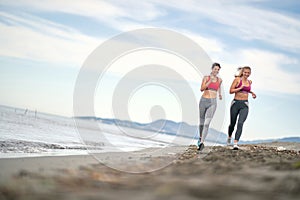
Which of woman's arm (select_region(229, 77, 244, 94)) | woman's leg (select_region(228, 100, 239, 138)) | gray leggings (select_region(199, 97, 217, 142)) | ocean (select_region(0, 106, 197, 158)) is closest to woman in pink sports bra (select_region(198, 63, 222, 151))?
gray leggings (select_region(199, 97, 217, 142))

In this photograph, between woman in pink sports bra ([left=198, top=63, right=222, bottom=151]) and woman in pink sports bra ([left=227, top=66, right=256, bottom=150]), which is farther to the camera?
woman in pink sports bra ([left=227, top=66, right=256, bottom=150])

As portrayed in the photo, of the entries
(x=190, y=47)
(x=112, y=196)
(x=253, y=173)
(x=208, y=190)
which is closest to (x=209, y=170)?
(x=253, y=173)

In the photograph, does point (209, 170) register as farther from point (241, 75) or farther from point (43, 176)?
point (241, 75)

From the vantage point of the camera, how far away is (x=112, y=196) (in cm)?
372

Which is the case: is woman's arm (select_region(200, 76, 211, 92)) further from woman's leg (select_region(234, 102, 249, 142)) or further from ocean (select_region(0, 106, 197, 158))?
ocean (select_region(0, 106, 197, 158))

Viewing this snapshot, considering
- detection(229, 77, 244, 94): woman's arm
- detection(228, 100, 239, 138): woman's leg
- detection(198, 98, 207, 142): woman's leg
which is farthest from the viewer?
detection(228, 100, 239, 138): woman's leg

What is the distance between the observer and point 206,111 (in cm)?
1079

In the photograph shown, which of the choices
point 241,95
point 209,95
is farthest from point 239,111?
point 209,95

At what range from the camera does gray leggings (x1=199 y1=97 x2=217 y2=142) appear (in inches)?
419

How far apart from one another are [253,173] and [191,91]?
716cm

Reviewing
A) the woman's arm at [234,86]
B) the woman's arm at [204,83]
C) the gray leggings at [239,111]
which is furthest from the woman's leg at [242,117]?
the woman's arm at [204,83]

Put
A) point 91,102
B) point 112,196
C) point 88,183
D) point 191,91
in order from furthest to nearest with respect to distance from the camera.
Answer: point 191,91 → point 91,102 → point 88,183 → point 112,196

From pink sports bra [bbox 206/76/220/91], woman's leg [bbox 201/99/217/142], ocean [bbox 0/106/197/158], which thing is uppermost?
pink sports bra [bbox 206/76/220/91]

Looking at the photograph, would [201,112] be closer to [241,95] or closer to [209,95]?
[209,95]
